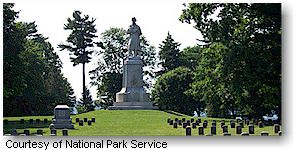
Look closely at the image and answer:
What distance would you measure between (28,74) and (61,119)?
828 cm

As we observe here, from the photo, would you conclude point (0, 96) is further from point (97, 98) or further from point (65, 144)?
point (97, 98)

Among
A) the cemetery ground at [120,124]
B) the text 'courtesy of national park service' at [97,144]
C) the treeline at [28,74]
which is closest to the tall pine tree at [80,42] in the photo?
the treeline at [28,74]

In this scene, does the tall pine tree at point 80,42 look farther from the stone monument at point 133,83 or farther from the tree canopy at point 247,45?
the tree canopy at point 247,45

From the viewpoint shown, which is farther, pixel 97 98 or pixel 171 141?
pixel 97 98

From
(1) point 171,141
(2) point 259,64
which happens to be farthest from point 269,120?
(1) point 171,141

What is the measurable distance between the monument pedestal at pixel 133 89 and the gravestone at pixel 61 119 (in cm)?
819

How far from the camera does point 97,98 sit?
1478 inches

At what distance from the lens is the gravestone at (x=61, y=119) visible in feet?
58.4

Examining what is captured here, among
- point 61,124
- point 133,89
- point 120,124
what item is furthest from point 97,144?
point 133,89

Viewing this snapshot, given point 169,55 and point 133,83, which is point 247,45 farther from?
point 169,55

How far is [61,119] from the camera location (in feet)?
59.0

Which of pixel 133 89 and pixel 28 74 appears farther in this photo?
pixel 133 89

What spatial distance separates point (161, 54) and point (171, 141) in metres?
24.8

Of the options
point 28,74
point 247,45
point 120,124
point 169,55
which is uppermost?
point 169,55
